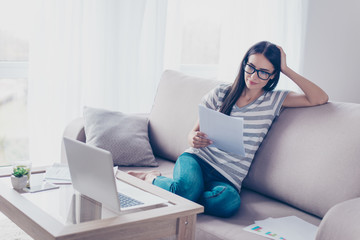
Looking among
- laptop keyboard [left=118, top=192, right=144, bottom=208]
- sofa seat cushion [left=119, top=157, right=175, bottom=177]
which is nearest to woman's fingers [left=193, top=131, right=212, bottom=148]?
sofa seat cushion [left=119, top=157, right=175, bottom=177]

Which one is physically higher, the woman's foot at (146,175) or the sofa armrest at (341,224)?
the sofa armrest at (341,224)

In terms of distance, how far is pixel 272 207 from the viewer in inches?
80.0

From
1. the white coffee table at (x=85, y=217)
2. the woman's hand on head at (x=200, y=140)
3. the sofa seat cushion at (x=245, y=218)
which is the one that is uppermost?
the woman's hand on head at (x=200, y=140)

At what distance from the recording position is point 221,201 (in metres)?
1.92

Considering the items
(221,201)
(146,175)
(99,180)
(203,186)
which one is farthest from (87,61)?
(99,180)

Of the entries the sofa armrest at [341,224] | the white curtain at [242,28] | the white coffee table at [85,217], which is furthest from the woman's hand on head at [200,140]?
the white curtain at [242,28]

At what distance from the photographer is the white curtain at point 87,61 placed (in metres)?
3.01

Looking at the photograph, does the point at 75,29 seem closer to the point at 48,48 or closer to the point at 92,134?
the point at 48,48

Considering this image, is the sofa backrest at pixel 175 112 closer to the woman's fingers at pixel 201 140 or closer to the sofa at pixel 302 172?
the sofa at pixel 302 172

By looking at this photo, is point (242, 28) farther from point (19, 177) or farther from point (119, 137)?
point (19, 177)

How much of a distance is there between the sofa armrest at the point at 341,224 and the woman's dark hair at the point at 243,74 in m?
0.80

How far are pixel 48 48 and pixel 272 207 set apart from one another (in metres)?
1.73

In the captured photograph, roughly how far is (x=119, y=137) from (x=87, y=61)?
2.84 ft

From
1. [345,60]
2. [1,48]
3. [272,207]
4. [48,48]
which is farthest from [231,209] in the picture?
[345,60]
